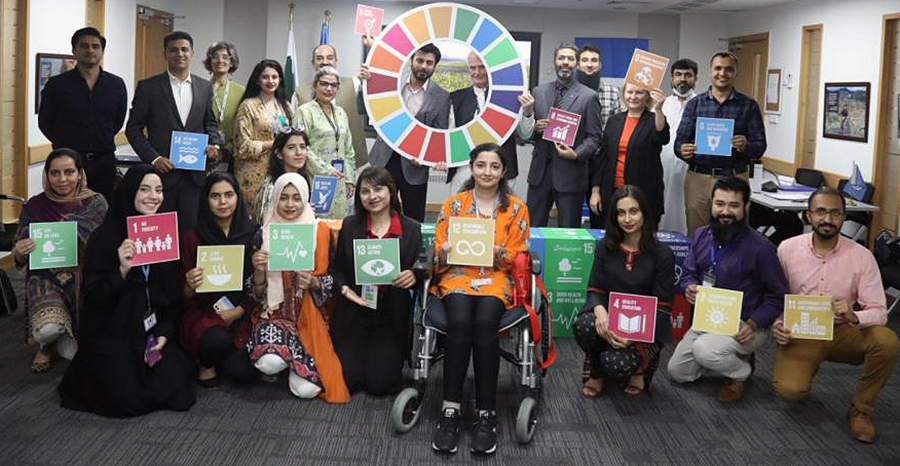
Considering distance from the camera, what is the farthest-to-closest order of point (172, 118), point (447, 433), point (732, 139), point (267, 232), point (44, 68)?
point (44, 68) < point (732, 139) < point (172, 118) < point (267, 232) < point (447, 433)

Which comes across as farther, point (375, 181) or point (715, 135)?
point (715, 135)

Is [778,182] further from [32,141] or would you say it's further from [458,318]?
[32,141]

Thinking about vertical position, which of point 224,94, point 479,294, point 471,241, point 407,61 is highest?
point 407,61

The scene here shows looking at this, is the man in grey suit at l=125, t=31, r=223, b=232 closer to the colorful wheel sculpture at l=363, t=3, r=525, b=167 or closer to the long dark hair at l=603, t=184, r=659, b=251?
the colorful wheel sculpture at l=363, t=3, r=525, b=167

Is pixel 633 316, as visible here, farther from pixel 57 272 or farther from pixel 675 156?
pixel 57 272

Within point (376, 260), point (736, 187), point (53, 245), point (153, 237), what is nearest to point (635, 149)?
point (736, 187)

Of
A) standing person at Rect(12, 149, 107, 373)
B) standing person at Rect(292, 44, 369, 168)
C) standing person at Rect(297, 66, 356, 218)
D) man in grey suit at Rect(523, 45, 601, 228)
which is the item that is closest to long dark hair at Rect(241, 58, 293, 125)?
standing person at Rect(297, 66, 356, 218)

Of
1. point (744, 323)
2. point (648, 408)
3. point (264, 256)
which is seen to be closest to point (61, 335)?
point (264, 256)

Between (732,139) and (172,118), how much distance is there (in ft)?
9.97

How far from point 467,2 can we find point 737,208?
20.6 ft

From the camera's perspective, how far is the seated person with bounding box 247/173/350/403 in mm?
3746

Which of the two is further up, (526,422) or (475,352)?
(475,352)

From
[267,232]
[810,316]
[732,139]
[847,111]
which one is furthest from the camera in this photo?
[847,111]

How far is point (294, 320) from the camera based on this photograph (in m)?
3.84
